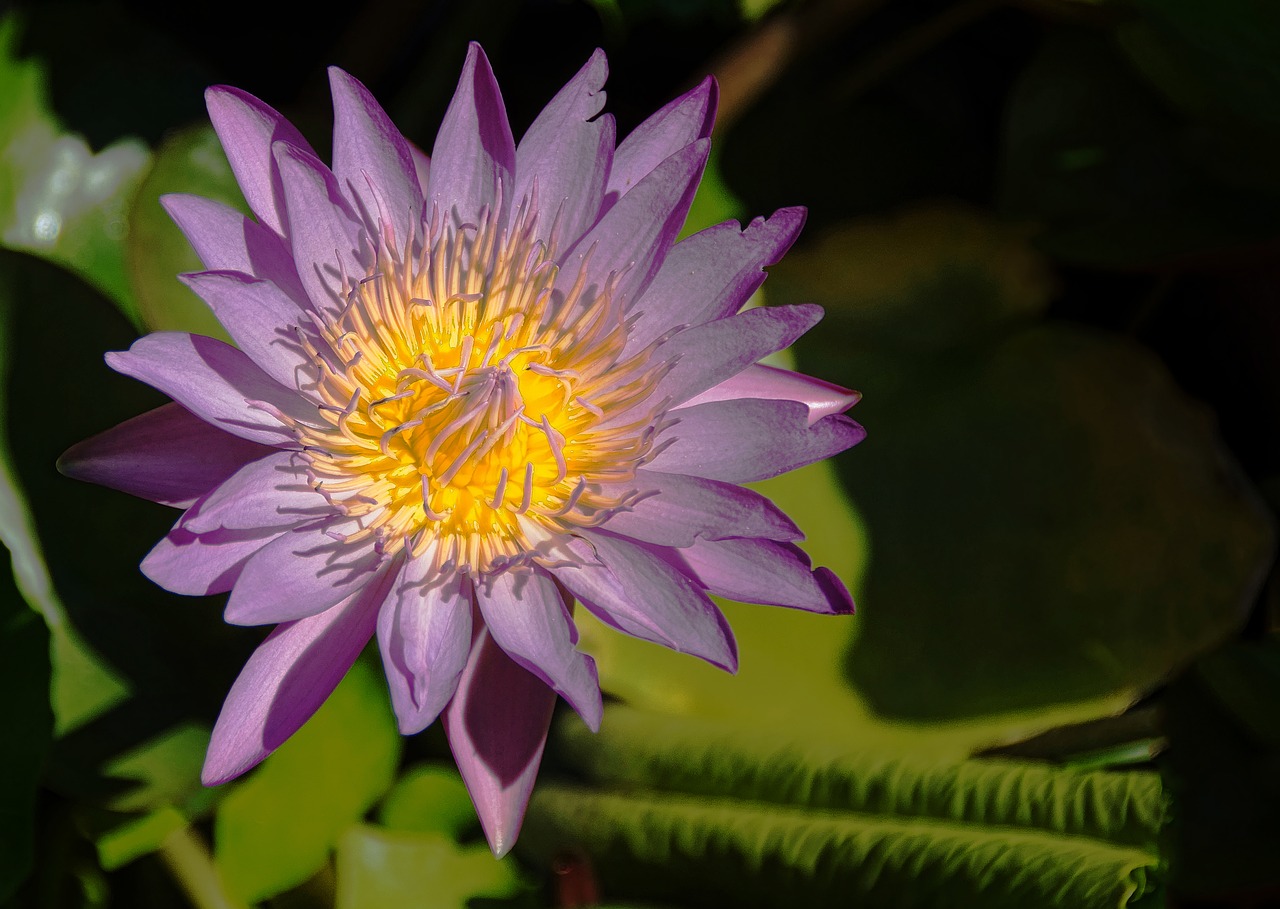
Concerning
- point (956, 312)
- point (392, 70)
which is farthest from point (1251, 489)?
point (392, 70)

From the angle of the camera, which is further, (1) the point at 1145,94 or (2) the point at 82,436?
(1) the point at 1145,94

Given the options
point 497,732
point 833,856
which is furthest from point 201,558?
point 833,856

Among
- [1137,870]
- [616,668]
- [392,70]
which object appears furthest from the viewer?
[392,70]

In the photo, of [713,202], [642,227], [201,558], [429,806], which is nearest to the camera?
[201,558]

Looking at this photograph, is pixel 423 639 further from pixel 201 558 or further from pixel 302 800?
pixel 302 800

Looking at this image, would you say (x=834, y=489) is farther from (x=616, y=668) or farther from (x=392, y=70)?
(x=392, y=70)

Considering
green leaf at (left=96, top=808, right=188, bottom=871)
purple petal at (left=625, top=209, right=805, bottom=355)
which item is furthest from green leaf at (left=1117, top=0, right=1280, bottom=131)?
green leaf at (left=96, top=808, right=188, bottom=871)

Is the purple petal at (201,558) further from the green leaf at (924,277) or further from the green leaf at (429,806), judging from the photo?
the green leaf at (924,277)
